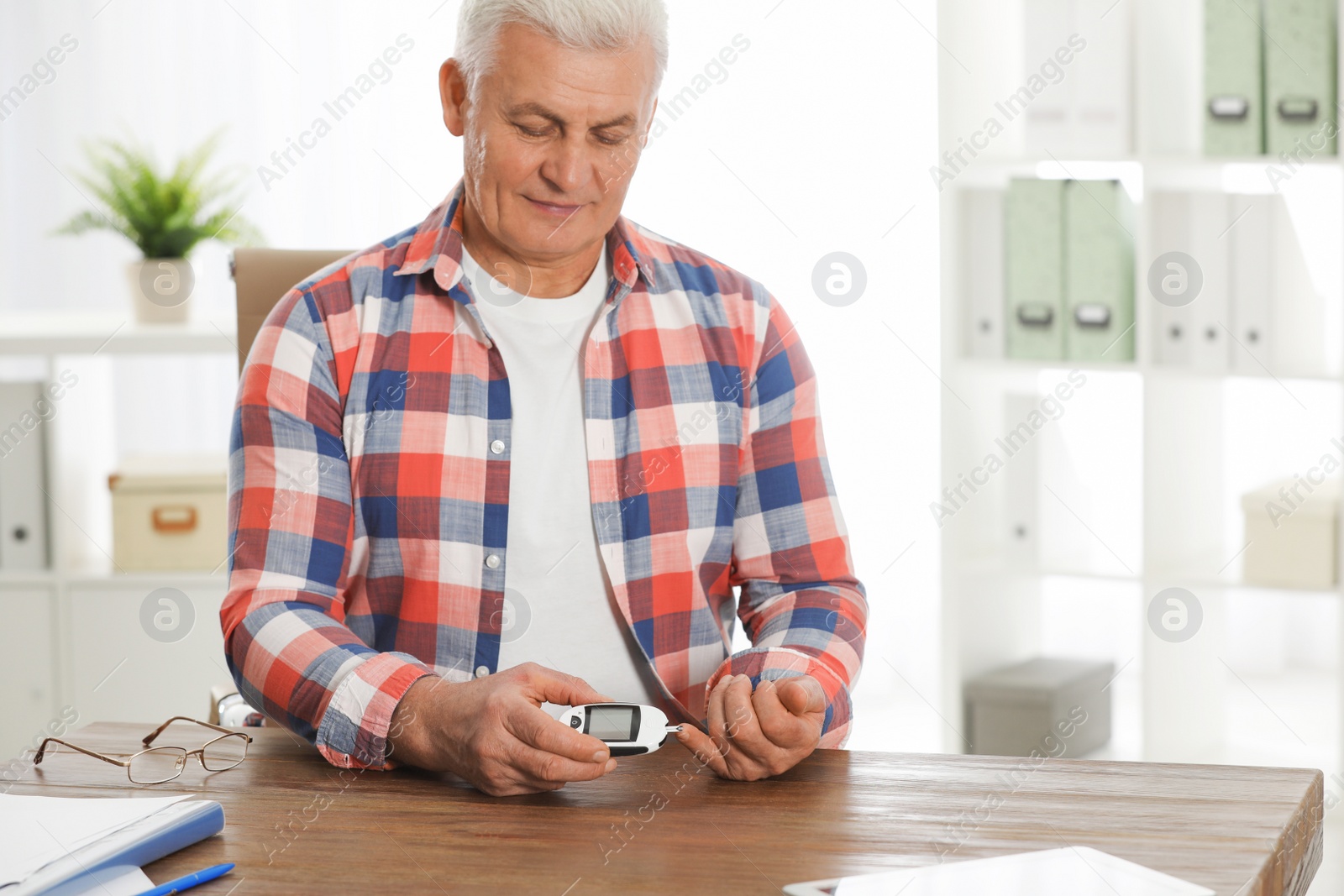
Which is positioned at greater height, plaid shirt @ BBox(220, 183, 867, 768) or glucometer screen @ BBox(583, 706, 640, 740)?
plaid shirt @ BBox(220, 183, 867, 768)

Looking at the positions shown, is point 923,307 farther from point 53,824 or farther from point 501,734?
point 53,824

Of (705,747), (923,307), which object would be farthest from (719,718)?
(923,307)

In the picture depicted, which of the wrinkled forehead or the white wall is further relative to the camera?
the white wall

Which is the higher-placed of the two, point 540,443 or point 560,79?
point 560,79

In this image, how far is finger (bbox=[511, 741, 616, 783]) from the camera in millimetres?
989

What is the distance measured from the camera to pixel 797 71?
3.17 meters

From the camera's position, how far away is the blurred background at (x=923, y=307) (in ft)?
8.37

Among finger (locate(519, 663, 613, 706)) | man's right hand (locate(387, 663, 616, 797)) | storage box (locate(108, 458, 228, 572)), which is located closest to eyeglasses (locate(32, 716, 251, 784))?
man's right hand (locate(387, 663, 616, 797))

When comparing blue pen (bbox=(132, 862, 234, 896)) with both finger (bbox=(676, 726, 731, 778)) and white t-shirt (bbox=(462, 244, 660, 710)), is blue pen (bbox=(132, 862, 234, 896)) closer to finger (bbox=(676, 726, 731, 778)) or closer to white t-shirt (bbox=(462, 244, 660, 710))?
finger (bbox=(676, 726, 731, 778))

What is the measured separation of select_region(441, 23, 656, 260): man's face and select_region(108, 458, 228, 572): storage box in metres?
1.36

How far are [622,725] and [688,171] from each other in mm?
2344

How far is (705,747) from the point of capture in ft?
3.45

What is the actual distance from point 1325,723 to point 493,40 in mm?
2687

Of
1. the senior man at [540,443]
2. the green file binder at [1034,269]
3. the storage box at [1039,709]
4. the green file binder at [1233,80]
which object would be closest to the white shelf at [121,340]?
the senior man at [540,443]
